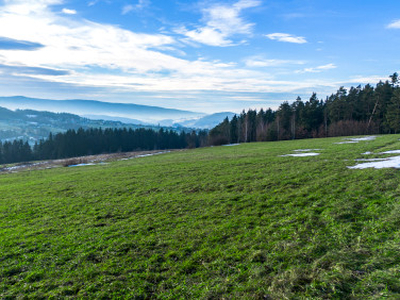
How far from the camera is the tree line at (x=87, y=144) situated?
10969 cm

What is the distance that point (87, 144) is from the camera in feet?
385

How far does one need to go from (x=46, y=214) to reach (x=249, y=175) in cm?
1434

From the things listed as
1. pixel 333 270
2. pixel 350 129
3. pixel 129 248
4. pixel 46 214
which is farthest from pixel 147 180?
pixel 350 129

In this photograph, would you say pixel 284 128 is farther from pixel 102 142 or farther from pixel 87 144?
pixel 87 144

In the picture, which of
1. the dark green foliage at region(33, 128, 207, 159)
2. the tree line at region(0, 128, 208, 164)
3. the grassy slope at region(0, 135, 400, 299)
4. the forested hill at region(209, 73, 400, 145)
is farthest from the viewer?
the dark green foliage at region(33, 128, 207, 159)

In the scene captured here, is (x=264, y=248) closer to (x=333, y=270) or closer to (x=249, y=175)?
(x=333, y=270)

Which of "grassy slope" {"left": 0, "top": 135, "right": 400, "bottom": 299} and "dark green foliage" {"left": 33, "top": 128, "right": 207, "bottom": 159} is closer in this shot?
"grassy slope" {"left": 0, "top": 135, "right": 400, "bottom": 299}

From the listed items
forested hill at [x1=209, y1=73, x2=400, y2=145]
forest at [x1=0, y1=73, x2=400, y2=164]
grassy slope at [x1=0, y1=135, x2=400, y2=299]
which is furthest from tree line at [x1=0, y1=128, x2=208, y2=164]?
grassy slope at [x1=0, y1=135, x2=400, y2=299]

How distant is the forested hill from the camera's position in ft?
227

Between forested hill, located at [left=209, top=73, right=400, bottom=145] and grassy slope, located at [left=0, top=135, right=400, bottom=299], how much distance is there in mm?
65775

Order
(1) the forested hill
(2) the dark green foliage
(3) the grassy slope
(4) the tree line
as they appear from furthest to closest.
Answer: (2) the dark green foliage
(4) the tree line
(1) the forested hill
(3) the grassy slope

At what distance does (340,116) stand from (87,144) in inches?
4335

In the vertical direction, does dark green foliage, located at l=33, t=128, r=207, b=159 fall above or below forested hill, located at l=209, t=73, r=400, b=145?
below

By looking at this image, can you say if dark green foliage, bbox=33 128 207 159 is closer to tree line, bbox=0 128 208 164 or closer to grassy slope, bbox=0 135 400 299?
tree line, bbox=0 128 208 164
